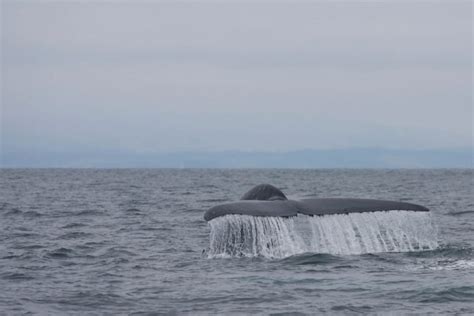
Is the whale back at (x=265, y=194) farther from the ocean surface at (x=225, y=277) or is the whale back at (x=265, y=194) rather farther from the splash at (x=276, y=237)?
the ocean surface at (x=225, y=277)

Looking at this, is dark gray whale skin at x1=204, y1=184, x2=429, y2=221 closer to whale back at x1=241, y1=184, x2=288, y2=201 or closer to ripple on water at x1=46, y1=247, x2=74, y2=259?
whale back at x1=241, y1=184, x2=288, y2=201

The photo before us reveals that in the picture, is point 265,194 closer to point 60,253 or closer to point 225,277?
point 225,277

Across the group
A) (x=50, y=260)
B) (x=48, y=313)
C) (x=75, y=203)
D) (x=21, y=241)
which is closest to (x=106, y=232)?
(x=21, y=241)

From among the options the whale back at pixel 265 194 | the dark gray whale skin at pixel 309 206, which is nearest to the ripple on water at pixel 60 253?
the whale back at pixel 265 194

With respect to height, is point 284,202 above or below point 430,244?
above

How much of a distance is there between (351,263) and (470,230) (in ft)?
26.8

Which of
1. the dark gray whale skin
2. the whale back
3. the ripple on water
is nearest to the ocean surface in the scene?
the ripple on water

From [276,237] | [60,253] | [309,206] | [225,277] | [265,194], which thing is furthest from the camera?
[60,253]

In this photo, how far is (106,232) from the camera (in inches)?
811

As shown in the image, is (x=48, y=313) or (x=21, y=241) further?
(x=21, y=241)

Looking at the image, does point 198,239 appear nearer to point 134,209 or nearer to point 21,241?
point 21,241

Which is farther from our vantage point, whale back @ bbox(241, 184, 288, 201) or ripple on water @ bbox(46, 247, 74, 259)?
ripple on water @ bbox(46, 247, 74, 259)

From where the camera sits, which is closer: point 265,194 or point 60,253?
point 265,194

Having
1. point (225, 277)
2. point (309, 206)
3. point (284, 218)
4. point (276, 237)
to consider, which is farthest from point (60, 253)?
point (309, 206)
